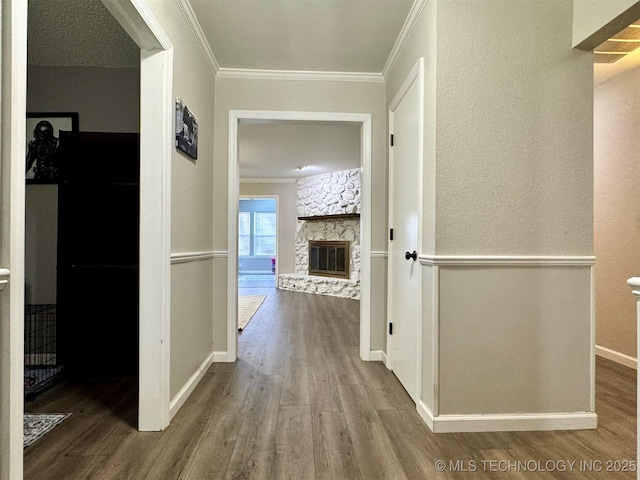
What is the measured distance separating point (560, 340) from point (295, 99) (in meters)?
2.38

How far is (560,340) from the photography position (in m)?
1.78

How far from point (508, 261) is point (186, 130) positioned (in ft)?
6.15

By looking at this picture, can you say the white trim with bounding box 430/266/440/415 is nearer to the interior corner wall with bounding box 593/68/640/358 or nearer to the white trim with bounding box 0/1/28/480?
the white trim with bounding box 0/1/28/480

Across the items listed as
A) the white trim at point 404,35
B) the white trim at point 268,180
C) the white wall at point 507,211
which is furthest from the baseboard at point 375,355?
the white trim at point 268,180

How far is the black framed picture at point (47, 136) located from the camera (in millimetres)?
2719

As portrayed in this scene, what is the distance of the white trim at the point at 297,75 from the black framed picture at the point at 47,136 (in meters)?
1.23

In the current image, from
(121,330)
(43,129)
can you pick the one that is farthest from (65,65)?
(121,330)

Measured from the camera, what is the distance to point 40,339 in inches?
105

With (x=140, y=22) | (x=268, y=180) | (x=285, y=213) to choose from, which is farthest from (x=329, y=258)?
(x=140, y=22)

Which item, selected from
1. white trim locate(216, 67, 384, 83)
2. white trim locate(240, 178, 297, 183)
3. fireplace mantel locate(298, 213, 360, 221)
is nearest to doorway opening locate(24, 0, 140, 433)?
white trim locate(216, 67, 384, 83)

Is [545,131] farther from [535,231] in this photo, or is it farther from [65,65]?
[65,65]

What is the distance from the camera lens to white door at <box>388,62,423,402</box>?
2.00m

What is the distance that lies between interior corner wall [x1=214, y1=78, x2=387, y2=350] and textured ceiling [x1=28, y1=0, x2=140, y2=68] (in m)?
0.71

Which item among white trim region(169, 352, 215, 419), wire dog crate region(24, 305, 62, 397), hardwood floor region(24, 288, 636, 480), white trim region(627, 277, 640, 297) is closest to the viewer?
white trim region(627, 277, 640, 297)
